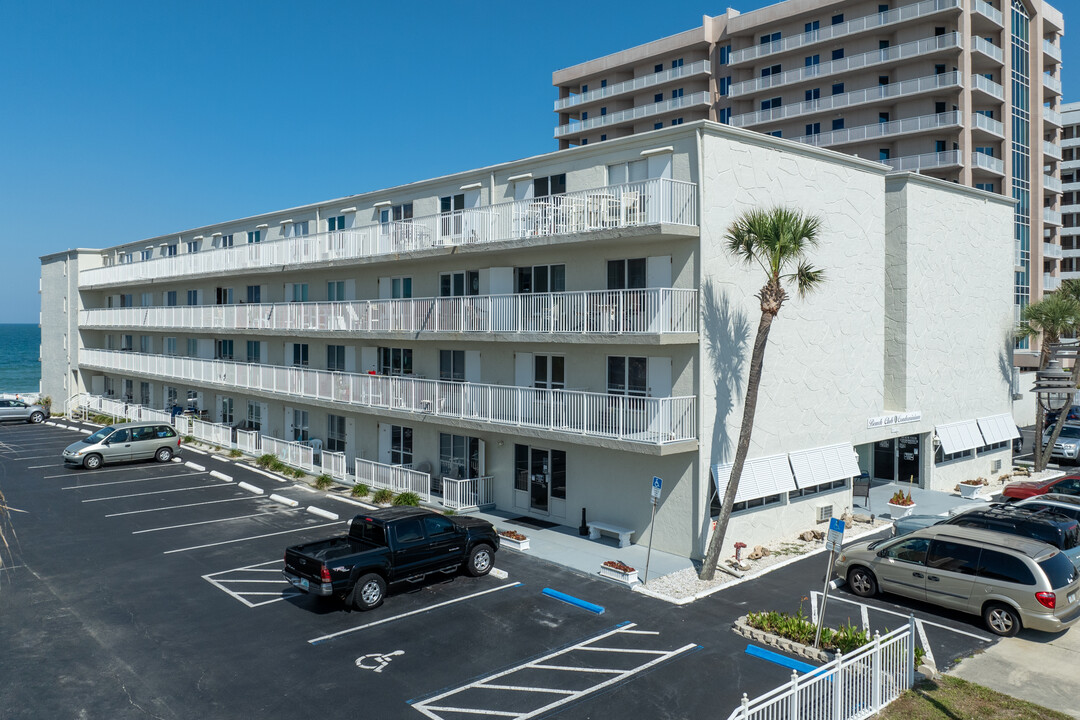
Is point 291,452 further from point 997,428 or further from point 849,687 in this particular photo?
point 997,428

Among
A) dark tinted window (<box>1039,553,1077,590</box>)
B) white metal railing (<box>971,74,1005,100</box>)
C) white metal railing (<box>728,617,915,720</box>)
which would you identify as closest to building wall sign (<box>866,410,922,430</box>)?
dark tinted window (<box>1039,553,1077,590</box>)

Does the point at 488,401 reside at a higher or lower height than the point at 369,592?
higher

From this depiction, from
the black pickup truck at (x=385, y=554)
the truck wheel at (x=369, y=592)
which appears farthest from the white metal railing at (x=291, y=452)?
the truck wheel at (x=369, y=592)

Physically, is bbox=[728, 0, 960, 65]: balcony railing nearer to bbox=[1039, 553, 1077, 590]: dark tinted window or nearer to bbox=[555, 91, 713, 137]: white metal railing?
bbox=[555, 91, 713, 137]: white metal railing

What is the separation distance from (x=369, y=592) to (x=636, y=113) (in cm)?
5597

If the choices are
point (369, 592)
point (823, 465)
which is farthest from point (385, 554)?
point (823, 465)

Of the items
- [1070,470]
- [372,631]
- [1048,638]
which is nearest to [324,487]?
[372,631]

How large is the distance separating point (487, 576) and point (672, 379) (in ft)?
21.5

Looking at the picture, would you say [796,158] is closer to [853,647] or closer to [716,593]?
[716,593]

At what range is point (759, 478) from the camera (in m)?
18.9

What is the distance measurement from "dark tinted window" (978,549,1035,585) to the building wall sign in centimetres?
896

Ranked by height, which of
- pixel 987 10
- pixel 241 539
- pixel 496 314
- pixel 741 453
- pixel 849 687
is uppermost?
pixel 987 10

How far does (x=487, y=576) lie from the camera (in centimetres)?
1709

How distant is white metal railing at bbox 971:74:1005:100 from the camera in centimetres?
4578
